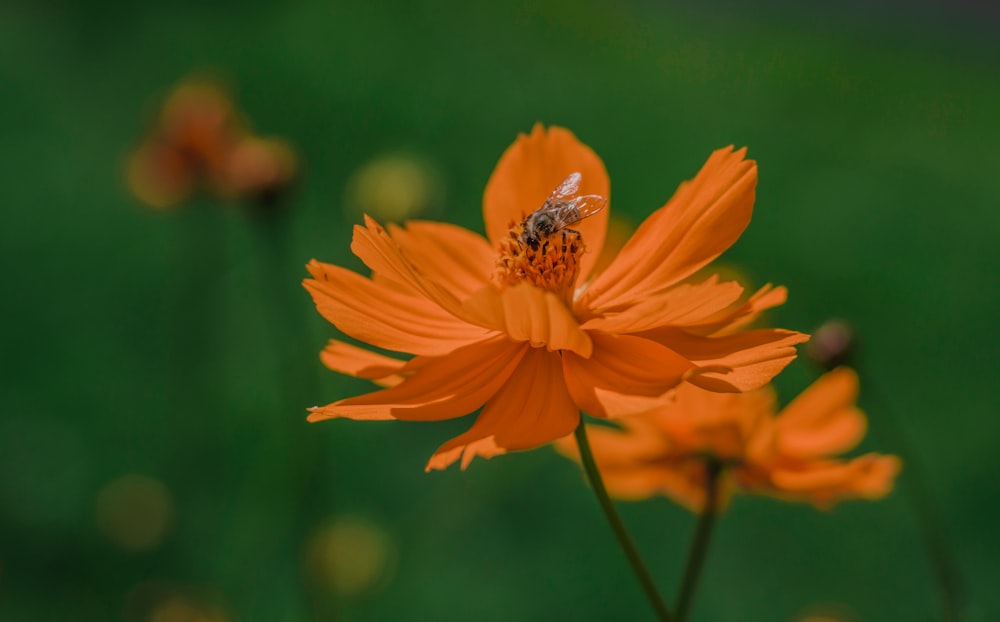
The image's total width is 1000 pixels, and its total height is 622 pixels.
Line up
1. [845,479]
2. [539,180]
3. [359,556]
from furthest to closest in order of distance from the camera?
[359,556]
[539,180]
[845,479]

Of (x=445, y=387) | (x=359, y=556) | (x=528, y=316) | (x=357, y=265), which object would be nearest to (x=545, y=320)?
(x=528, y=316)

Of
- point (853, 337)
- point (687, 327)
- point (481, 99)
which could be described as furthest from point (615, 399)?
point (481, 99)

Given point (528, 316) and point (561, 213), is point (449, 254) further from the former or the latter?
point (528, 316)

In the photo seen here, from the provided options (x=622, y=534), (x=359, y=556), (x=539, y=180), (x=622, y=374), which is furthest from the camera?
(x=359, y=556)

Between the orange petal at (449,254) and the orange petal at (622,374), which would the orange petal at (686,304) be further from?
the orange petal at (449,254)

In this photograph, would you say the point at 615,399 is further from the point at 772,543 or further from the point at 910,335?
the point at 910,335

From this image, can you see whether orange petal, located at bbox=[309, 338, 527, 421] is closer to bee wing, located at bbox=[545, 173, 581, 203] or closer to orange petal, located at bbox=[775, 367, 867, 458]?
bee wing, located at bbox=[545, 173, 581, 203]

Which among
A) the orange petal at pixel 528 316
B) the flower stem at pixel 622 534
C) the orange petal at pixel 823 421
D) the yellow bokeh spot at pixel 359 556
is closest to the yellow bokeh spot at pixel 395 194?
the yellow bokeh spot at pixel 359 556
